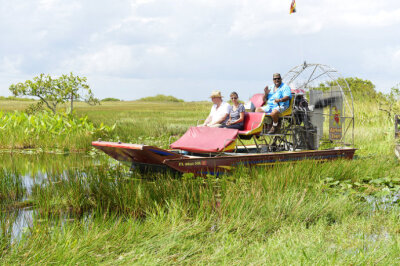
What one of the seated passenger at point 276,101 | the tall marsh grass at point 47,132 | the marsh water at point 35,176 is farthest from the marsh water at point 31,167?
the seated passenger at point 276,101

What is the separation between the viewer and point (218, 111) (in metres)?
9.73

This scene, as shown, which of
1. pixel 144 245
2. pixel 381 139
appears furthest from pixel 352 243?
pixel 381 139

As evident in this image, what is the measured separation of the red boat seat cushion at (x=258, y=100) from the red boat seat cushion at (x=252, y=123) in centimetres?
112

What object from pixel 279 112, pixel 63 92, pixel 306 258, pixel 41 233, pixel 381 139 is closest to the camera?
pixel 306 258

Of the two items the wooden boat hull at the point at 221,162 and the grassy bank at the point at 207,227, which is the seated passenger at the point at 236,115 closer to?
the wooden boat hull at the point at 221,162

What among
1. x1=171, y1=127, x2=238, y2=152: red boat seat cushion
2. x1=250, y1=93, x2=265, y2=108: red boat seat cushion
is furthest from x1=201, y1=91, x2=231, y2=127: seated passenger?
x1=250, y1=93, x2=265, y2=108: red boat seat cushion

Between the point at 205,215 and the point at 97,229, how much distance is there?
4.33ft

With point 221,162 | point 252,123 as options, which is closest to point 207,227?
point 221,162

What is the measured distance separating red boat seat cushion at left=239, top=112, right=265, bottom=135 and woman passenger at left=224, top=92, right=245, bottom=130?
141 mm

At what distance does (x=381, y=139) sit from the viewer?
1526 centimetres

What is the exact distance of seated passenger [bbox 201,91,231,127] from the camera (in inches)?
377

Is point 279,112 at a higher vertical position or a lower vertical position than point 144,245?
higher

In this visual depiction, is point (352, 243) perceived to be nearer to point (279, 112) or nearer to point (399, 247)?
point (399, 247)

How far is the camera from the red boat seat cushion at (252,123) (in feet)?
30.0
